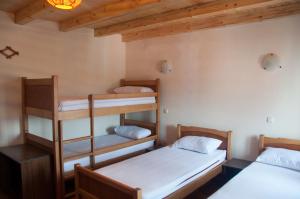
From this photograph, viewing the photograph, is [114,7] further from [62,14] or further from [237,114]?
[237,114]

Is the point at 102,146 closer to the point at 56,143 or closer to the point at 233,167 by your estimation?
the point at 56,143

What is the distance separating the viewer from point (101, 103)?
3.38 meters

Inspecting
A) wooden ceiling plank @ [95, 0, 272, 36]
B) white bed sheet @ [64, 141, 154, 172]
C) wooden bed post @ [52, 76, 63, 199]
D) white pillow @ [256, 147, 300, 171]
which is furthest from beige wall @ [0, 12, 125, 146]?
white pillow @ [256, 147, 300, 171]

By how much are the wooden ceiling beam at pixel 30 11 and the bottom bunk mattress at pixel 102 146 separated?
1.86 m

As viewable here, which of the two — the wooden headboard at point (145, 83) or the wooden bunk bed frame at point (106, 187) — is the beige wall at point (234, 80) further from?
the wooden bunk bed frame at point (106, 187)

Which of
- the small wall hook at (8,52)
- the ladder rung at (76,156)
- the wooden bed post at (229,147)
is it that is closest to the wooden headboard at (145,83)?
the wooden bed post at (229,147)

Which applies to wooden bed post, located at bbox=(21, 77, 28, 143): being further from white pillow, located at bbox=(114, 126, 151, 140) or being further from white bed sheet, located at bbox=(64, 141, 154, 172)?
white pillow, located at bbox=(114, 126, 151, 140)

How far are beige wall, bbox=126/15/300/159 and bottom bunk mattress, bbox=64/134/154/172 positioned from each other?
73 centimetres

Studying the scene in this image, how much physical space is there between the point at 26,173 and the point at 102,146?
1124 millimetres

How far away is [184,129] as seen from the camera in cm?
405

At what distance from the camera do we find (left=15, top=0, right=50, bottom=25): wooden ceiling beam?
2700 mm

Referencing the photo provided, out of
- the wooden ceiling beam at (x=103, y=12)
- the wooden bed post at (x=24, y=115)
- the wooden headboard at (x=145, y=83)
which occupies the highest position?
the wooden ceiling beam at (x=103, y=12)

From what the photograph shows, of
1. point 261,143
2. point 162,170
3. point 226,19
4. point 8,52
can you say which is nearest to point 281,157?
point 261,143

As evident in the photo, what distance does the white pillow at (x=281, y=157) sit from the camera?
281cm
